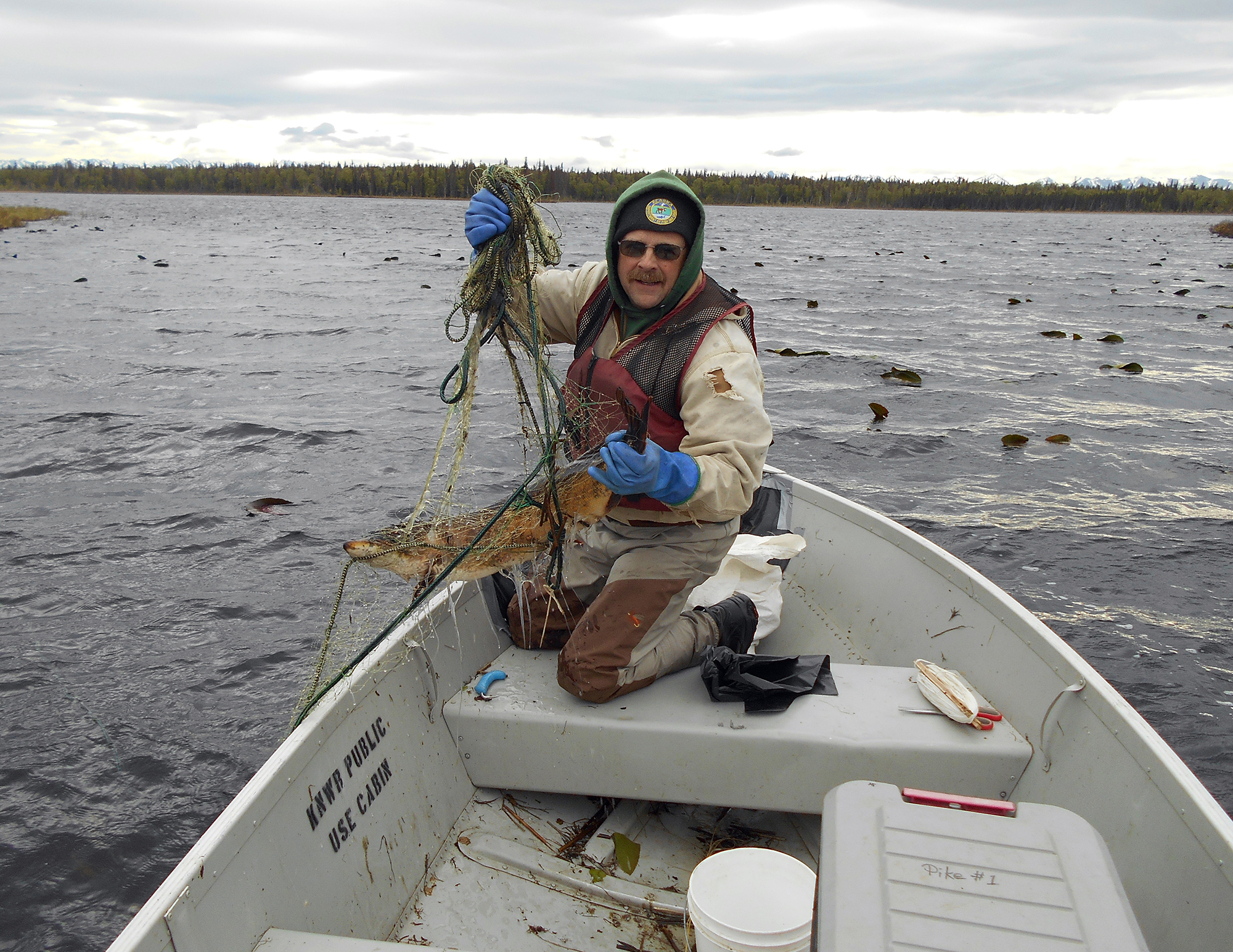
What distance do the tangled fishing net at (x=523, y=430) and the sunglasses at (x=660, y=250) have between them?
296 mm

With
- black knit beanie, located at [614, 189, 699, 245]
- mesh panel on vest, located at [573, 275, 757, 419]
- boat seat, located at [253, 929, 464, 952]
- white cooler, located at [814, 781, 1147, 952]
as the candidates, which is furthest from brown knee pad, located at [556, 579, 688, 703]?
black knit beanie, located at [614, 189, 699, 245]

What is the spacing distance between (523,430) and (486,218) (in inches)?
32.5

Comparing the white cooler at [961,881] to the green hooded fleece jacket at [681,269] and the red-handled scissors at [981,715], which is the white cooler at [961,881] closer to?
the red-handled scissors at [981,715]

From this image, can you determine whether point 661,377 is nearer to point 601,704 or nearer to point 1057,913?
point 601,704

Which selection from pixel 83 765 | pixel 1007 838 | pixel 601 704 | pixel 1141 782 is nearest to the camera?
pixel 1007 838

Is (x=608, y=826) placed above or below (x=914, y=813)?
below

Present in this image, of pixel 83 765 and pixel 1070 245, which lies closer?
pixel 83 765

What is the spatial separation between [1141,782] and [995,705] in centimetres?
77

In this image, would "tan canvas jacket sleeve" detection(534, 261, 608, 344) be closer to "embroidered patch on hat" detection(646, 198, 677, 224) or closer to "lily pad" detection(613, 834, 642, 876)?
"embroidered patch on hat" detection(646, 198, 677, 224)

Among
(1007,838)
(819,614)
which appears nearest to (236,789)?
(819,614)

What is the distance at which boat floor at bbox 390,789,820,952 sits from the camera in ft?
9.45

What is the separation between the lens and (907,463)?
1027 cm

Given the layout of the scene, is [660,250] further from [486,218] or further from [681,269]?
[486,218]

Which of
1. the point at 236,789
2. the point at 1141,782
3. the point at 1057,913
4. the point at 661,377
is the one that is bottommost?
the point at 236,789
